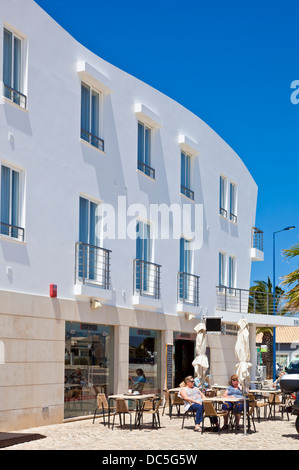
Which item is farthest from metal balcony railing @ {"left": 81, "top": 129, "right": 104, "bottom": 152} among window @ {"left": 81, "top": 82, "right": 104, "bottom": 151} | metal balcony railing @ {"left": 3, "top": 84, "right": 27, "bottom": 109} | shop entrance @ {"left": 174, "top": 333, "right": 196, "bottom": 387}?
shop entrance @ {"left": 174, "top": 333, "right": 196, "bottom": 387}

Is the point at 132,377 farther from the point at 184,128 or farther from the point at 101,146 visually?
the point at 184,128

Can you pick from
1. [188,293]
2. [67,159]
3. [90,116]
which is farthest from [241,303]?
[67,159]

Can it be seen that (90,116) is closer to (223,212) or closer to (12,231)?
(12,231)

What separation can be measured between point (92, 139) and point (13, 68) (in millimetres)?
3887

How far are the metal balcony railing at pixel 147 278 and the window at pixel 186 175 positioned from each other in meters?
3.83

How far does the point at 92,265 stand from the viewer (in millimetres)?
19844

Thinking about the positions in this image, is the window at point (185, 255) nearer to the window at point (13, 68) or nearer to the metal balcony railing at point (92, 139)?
the metal balcony railing at point (92, 139)

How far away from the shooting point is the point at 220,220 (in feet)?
96.5

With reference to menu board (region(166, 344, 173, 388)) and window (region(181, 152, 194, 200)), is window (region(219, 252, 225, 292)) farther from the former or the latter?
menu board (region(166, 344, 173, 388))

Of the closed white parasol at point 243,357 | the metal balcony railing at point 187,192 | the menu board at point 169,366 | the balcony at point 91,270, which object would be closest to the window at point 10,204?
the balcony at point 91,270

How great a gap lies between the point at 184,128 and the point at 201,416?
39.8ft

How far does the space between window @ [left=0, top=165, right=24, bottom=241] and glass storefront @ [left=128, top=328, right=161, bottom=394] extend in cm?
665

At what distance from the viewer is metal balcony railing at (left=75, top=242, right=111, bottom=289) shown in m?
19.1
